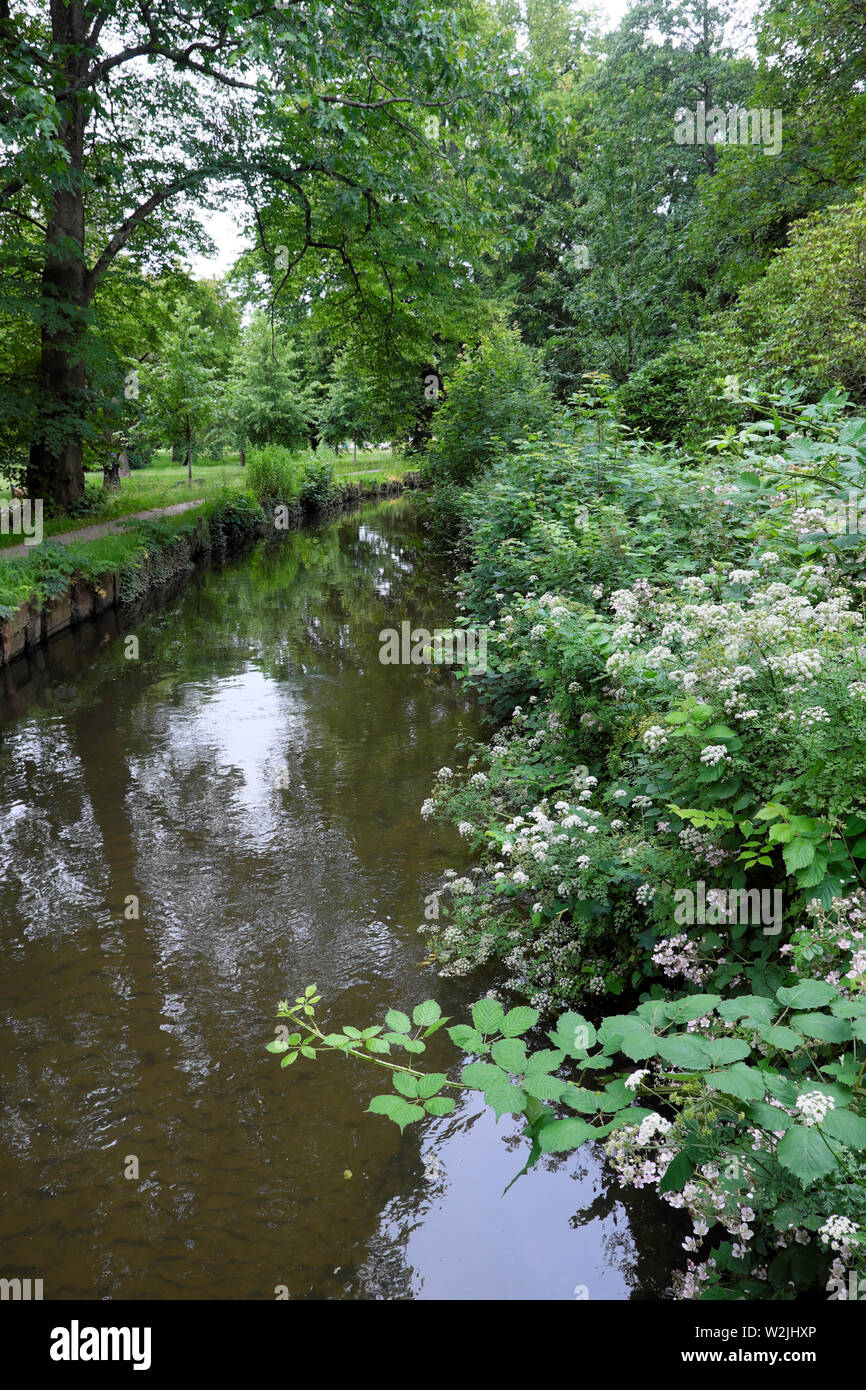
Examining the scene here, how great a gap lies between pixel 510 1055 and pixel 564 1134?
241 millimetres

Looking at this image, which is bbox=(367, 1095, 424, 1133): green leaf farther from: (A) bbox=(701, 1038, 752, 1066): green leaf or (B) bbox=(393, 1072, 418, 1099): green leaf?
(A) bbox=(701, 1038, 752, 1066): green leaf

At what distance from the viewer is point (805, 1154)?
5.10 feet

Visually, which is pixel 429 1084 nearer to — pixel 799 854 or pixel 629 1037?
pixel 629 1037

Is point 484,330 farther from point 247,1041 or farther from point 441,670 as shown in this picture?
point 247,1041

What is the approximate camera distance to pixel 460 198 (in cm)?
1425

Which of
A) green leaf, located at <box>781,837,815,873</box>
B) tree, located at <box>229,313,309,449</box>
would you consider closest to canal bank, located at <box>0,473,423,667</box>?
green leaf, located at <box>781,837,815,873</box>

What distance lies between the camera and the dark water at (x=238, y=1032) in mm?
2631

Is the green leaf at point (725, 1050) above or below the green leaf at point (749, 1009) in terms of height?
below

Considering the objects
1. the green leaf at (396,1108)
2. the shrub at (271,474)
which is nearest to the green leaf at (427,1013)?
the green leaf at (396,1108)

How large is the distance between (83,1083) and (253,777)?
10.9 feet

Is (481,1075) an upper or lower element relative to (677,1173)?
upper

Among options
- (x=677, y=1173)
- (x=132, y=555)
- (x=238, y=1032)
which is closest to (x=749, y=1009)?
(x=677, y=1173)

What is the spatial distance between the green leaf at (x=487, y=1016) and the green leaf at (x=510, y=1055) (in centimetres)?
10

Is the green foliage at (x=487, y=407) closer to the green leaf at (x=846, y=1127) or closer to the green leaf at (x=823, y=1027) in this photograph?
the green leaf at (x=823, y=1027)
